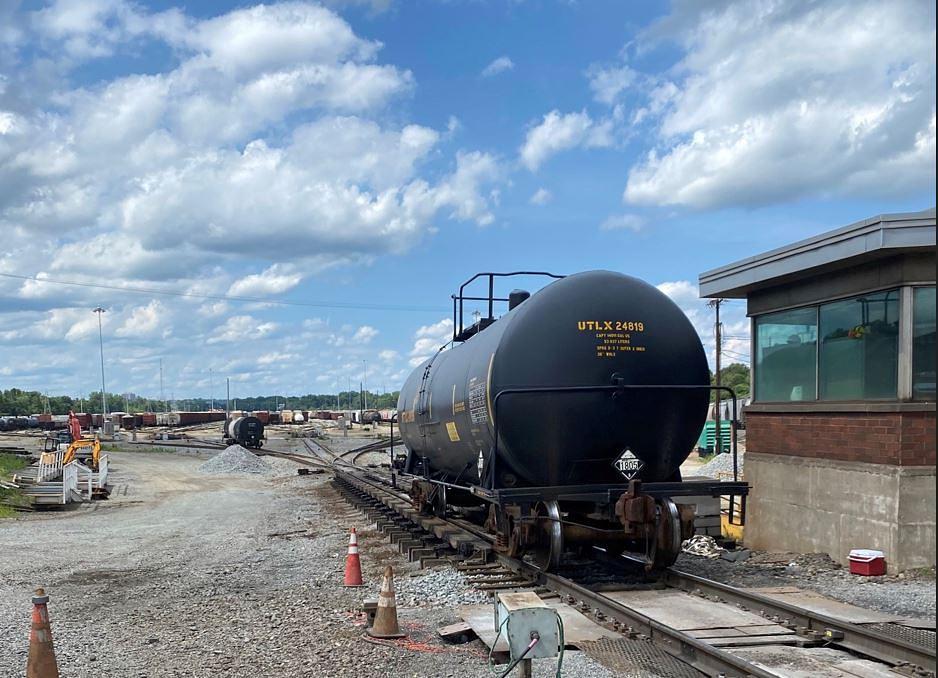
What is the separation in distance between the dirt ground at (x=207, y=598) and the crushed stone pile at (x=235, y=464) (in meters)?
14.9

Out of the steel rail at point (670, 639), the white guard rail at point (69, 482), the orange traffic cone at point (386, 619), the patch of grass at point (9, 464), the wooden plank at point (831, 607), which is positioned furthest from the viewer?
the patch of grass at point (9, 464)

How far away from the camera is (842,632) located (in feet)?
23.8

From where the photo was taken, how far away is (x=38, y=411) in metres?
158

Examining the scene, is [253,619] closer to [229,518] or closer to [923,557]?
[923,557]

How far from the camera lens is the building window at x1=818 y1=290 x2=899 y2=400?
1112 cm

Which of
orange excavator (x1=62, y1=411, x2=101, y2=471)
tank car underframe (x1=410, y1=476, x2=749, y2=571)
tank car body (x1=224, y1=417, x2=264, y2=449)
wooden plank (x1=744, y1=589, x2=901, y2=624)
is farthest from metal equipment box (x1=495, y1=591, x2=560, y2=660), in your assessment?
tank car body (x1=224, y1=417, x2=264, y2=449)

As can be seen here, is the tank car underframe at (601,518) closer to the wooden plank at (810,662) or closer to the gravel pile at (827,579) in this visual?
the gravel pile at (827,579)

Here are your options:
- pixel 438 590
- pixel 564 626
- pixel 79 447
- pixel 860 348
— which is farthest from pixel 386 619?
pixel 79 447

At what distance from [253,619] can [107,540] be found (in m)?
8.25

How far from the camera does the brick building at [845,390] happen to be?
34.7 feet

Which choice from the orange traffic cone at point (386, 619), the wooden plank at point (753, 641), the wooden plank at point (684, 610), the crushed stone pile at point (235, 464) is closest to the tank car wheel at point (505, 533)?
the wooden plank at point (684, 610)

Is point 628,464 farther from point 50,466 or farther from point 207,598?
point 50,466

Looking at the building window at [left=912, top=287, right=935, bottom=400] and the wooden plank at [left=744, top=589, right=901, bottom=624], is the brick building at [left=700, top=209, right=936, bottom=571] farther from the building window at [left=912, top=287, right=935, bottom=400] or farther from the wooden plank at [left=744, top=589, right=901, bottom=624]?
the wooden plank at [left=744, top=589, right=901, bottom=624]

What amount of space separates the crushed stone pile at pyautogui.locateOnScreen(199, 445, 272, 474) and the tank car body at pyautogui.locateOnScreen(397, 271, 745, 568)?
27275mm
